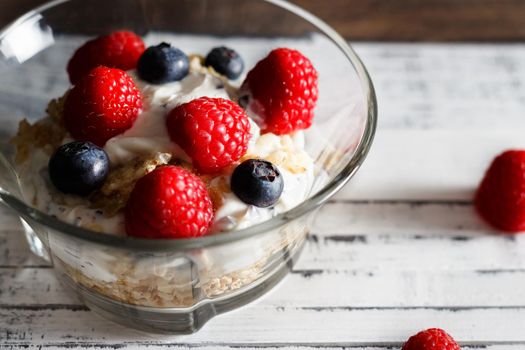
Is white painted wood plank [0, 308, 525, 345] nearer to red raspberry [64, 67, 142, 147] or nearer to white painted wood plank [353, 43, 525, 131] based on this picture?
red raspberry [64, 67, 142, 147]

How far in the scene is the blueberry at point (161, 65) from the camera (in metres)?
1.41

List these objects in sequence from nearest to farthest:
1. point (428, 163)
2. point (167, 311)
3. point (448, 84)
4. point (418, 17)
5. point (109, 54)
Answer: point (167, 311)
point (109, 54)
point (428, 163)
point (448, 84)
point (418, 17)

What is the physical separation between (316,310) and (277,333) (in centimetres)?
10

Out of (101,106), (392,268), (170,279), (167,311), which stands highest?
(101,106)

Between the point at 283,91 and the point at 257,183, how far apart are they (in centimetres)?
23

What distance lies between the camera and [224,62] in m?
1.55

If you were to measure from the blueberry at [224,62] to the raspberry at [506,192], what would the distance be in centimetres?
60

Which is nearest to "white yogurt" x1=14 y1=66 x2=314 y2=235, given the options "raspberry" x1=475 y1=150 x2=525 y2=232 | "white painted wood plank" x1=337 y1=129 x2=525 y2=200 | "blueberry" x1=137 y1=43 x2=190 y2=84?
"blueberry" x1=137 y1=43 x2=190 y2=84

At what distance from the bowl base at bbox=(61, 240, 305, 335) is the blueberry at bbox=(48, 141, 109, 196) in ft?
0.70

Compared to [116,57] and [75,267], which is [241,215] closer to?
[75,267]

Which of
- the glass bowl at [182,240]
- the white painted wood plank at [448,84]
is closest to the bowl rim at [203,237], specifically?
the glass bowl at [182,240]

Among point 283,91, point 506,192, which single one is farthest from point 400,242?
point 283,91

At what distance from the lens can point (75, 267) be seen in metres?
1.32

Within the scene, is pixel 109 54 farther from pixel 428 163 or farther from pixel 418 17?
pixel 418 17
